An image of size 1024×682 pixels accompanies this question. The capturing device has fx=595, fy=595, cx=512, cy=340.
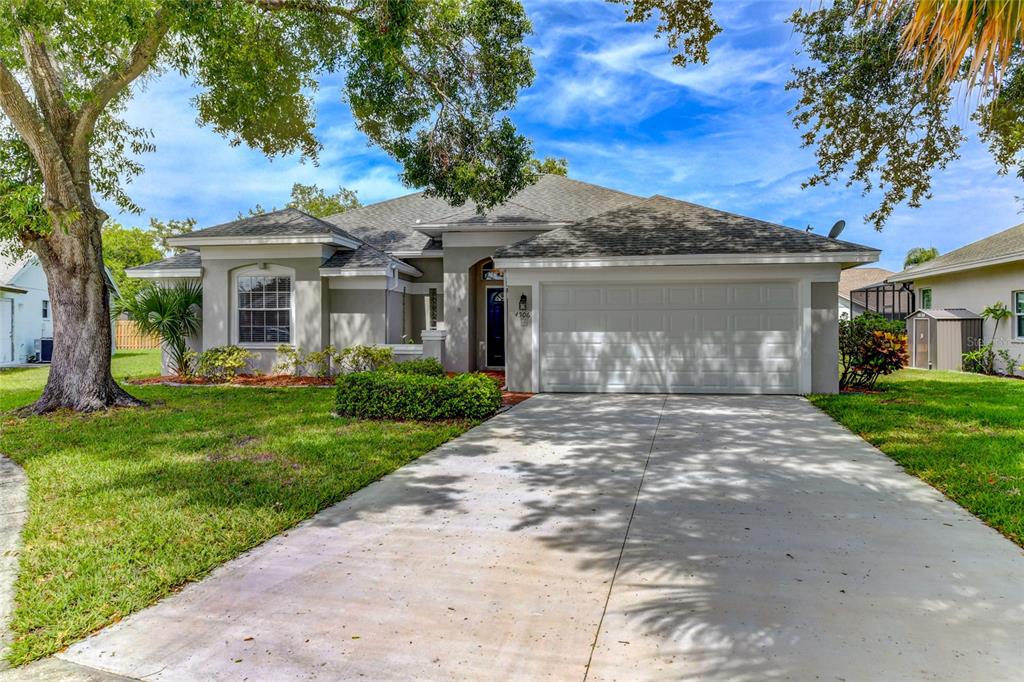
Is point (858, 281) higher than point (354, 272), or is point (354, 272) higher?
point (858, 281)

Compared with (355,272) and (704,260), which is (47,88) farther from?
(704,260)

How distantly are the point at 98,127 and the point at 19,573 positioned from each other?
13.2 m

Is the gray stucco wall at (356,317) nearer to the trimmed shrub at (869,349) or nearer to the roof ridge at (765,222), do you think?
the roof ridge at (765,222)

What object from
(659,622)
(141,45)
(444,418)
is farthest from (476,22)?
(659,622)

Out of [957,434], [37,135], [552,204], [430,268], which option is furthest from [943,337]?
[37,135]

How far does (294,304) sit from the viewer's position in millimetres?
14953

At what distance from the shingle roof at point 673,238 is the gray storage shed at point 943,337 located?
9.24 meters

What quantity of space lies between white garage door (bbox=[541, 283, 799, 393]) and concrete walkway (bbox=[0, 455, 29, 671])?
857 cm

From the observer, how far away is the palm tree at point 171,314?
14711mm

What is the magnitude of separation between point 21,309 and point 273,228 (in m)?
14.1

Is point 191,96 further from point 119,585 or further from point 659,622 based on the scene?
point 659,622

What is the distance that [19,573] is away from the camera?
3.78m

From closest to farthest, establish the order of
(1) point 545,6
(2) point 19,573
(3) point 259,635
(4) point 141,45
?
(3) point 259,635
(2) point 19,573
(4) point 141,45
(1) point 545,6

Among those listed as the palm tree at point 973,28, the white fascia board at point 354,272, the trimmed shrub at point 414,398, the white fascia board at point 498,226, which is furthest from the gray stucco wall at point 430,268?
the palm tree at point 973,28
